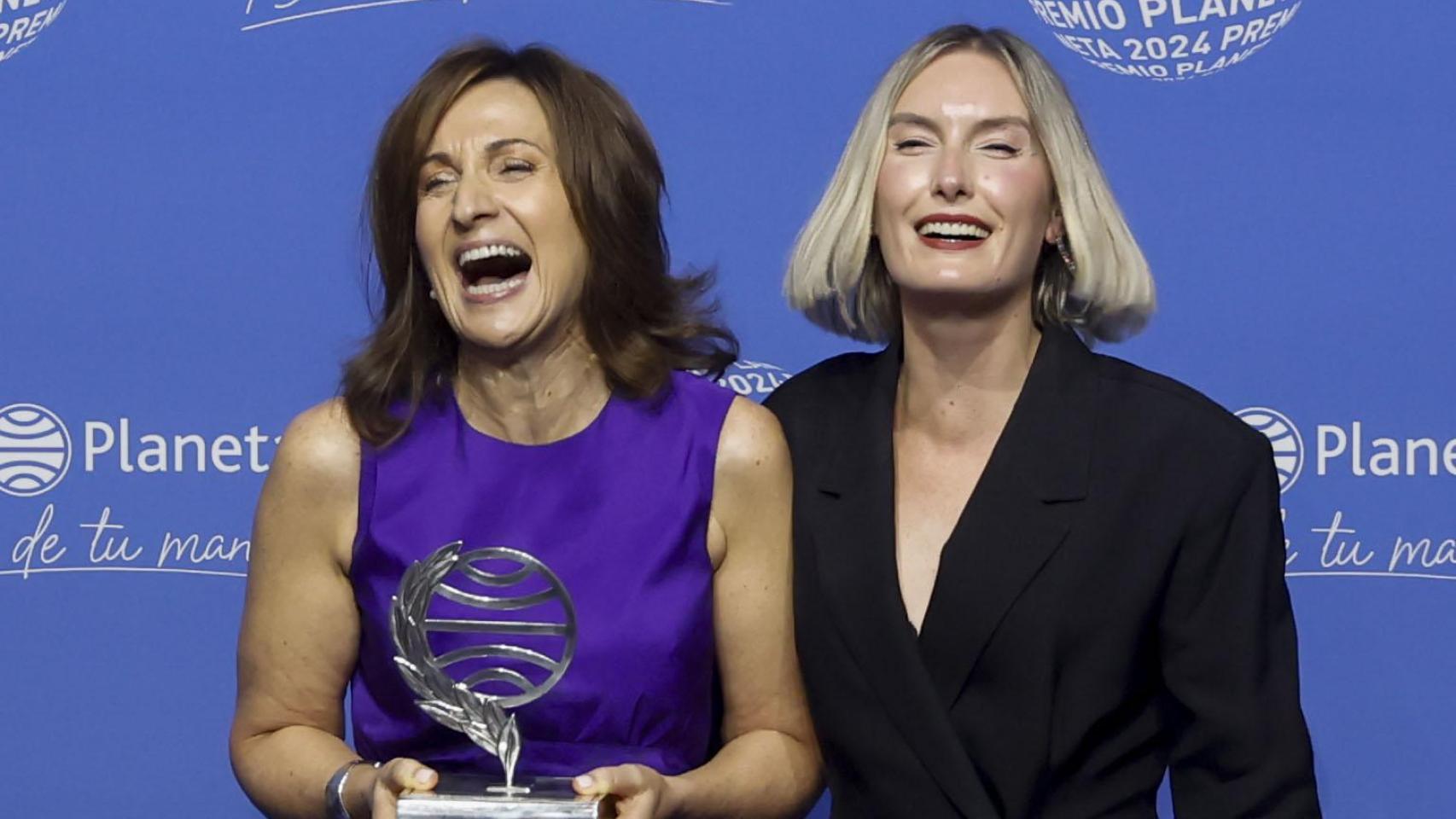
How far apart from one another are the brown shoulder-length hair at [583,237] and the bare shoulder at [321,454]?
0.02 meters

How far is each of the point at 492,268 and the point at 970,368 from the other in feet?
1.56

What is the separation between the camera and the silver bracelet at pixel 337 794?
1.87 metres

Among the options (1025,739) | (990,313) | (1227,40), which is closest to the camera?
(1025,739)

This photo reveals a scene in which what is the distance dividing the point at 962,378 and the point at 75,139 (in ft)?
4.43

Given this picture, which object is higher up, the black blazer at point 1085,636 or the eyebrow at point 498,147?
the eyebrow at point 498,147

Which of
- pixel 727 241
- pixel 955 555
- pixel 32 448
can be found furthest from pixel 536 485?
pixel 32 448

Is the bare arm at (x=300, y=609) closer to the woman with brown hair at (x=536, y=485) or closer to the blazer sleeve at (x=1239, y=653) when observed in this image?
the woman with brown hair at (x=536, y=485)

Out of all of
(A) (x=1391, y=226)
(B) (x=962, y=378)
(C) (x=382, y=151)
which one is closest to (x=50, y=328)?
(C) (x=382, y=151)

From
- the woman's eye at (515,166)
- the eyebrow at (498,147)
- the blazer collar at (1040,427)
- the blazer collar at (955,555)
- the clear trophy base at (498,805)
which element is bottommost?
the clear trophy base at (498,805)

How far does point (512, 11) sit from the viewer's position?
269 cm

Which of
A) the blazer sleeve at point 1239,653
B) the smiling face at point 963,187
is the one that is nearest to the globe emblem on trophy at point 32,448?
the smiling face at point 963,187

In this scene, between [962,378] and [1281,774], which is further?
[962,378]

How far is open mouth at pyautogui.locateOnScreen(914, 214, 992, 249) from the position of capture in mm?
1987

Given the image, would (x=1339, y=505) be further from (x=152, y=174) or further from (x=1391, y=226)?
(x=152, y=174)
